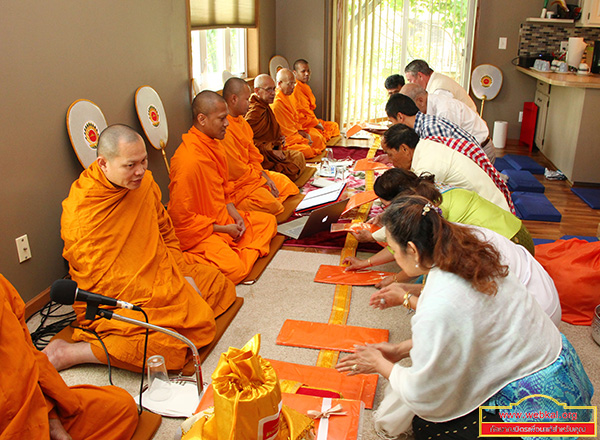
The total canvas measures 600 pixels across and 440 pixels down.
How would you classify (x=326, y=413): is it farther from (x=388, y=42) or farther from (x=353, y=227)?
(x=388, y=42)

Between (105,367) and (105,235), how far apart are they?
64 centimetres

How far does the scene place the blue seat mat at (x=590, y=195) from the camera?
15.8 feet

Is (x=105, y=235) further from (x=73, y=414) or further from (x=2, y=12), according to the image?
(x=2, y=12)

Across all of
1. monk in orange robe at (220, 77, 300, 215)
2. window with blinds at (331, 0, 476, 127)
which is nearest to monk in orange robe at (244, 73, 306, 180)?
monk in orange robe at (220, 77, 300, 215)

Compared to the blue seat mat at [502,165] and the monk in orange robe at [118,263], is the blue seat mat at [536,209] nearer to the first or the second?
the blue seat mat at [502,165]

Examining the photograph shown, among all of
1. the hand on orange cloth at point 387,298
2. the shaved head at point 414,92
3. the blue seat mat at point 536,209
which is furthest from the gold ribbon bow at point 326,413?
the shaved head at point 414,92

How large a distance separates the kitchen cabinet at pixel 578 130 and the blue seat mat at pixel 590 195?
248mm

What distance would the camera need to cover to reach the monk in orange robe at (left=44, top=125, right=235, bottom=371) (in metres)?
2.45

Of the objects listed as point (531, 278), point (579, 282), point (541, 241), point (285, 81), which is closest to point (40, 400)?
point (531, 278)

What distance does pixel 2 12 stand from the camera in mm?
2643

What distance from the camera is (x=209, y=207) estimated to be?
3545 mm

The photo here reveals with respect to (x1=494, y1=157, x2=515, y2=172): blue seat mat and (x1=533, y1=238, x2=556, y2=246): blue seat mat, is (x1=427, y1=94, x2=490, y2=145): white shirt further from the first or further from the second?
(x1=494, y1=157, x2=515, y2=172): blue seat mat

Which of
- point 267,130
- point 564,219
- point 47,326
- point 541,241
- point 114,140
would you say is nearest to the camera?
point 114,140

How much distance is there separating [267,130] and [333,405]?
392 cm
